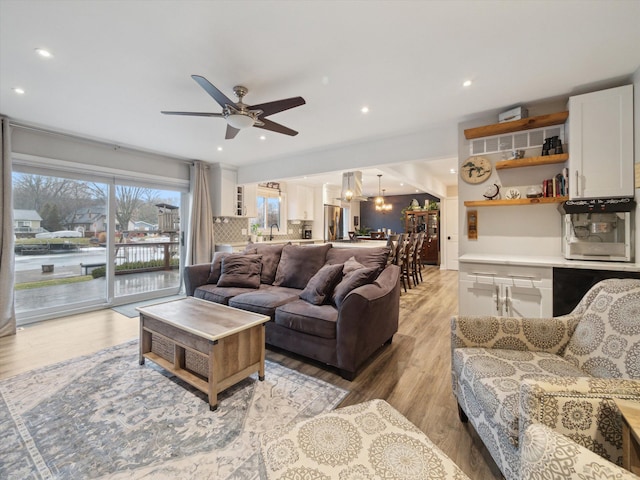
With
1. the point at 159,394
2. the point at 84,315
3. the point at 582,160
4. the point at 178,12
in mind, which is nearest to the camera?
the point at 178,12

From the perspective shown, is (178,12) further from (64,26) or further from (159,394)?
(159,394)

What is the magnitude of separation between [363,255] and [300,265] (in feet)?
2.68

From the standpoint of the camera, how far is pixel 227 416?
6.07 ft

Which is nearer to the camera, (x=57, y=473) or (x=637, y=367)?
(x=637, y=367)

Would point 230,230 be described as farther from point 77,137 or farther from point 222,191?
point 77,137

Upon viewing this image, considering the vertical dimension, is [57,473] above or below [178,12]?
below

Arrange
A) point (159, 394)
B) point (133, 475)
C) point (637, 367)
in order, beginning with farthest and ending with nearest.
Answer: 1. point (159, 394)
2. point (133, 475)
3. point (637, 367)

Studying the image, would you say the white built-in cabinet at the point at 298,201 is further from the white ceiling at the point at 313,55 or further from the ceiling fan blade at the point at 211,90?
the ceiling fan blade at the point at 211,90

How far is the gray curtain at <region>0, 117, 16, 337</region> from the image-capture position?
325 cm

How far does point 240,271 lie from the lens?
3586mm

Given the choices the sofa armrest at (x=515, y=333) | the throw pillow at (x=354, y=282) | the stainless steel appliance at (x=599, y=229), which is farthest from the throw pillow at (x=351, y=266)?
the stainless steel appliance at (x=599, y=229)

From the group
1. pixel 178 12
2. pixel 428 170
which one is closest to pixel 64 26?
pixel 178 12

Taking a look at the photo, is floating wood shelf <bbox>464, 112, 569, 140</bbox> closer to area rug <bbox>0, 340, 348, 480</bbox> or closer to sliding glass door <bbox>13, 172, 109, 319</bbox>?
area rug <bbox>0, 340, 348, 480</bbox>

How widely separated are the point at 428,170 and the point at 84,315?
275 inches
